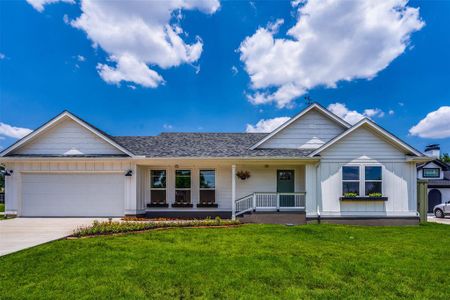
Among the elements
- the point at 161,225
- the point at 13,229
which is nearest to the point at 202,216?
the point at 161,225

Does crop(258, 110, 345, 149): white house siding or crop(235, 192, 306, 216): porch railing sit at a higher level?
crop(258, 110, 345, 149): white house siding

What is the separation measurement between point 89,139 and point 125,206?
3.84 metres

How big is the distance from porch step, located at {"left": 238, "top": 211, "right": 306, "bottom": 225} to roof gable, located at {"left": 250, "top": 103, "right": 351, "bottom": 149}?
11.9 ft

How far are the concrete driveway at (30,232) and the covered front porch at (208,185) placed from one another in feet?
11.5

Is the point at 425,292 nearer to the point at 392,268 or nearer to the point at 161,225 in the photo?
the point at 392,268

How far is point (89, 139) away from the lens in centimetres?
1338

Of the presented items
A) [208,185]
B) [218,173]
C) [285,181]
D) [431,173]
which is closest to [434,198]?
[431,173]

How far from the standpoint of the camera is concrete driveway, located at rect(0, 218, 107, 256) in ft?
24.1

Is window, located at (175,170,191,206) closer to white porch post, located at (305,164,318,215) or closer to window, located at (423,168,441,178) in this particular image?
white porch post, located at (305,164,318,215)

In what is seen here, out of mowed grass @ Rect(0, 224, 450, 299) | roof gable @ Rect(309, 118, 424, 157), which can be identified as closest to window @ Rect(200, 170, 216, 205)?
roof gable @ Rect(309, 118, 424, 157)

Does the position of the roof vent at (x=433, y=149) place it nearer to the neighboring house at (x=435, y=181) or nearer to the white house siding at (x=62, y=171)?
the neighboring house at (x=435, y=181)

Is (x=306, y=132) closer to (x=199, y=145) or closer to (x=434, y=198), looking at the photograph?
(x=199, y=145)

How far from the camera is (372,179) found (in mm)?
12062

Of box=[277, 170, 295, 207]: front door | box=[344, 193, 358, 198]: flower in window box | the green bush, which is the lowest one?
the green bush
